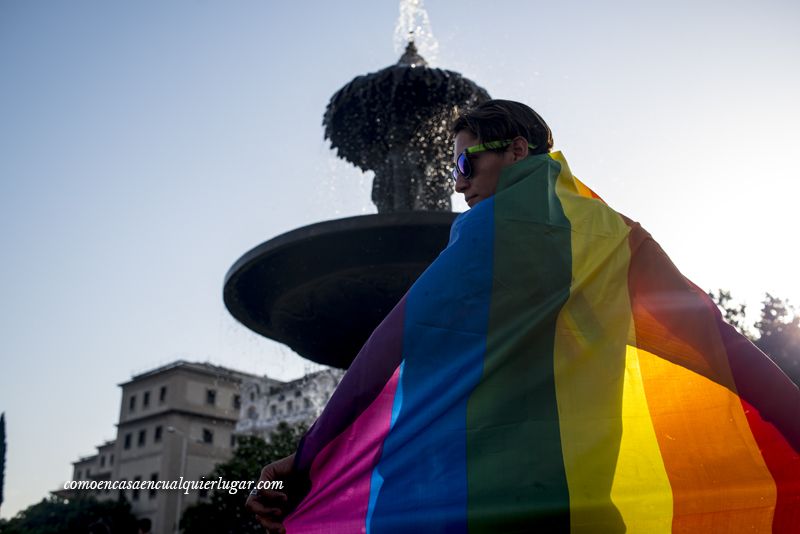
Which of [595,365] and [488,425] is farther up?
[595,365]

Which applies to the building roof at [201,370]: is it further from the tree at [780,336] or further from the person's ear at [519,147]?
the person's ear at [519,147]

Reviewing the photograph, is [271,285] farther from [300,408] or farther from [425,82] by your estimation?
[300,408]

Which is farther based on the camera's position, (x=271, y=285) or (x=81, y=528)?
(x=81, y=528)

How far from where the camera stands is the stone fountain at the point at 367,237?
5395 mm

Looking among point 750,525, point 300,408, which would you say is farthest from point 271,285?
point 300,408

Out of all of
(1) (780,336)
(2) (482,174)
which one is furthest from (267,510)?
(1) (780,336)

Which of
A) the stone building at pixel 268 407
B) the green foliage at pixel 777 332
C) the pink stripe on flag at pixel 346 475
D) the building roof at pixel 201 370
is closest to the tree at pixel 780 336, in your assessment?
the green foliage at pixel 777 332

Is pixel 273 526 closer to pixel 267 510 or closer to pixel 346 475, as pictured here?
pixel 267 510

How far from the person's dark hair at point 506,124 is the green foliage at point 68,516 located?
47.3 metres

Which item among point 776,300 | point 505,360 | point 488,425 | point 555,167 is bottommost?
point 488,425

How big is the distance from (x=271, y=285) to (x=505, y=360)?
4.33 metres

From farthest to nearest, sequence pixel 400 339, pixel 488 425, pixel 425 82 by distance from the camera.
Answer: pixel 425 82 → pixel 400 339 → pixel 488 425

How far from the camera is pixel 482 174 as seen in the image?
2258 mm

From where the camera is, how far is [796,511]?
6.60 feet
